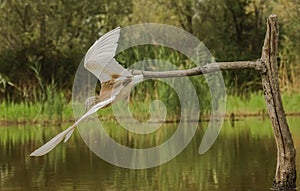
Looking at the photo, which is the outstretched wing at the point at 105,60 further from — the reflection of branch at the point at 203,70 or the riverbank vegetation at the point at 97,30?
the riverbank vegetation at the point at 97,30

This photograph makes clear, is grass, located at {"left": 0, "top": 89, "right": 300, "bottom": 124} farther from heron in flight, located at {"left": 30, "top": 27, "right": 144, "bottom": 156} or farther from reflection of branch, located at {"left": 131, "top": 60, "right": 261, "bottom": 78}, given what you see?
heron in flight, located at {"left": 30, "top": 27, "right": 144, "bottom": 156}

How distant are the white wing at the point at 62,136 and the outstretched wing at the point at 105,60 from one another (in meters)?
0.24

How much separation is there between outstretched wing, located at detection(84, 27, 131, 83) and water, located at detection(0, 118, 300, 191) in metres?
1.36

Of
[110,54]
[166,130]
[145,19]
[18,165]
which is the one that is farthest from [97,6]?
[110,54]

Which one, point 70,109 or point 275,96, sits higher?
point 70,109

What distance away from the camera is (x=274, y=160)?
917 centimetres

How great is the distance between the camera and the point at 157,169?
902 cm

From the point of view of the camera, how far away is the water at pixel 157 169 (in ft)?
24.7

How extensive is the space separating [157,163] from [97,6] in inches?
598

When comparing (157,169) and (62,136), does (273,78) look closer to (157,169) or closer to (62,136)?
(62,136)

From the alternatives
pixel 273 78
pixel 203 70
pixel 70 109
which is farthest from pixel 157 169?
pixel 70 109

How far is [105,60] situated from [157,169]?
2871mm

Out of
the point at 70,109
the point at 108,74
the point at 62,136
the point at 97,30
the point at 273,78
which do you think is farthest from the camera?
the point at 97,30

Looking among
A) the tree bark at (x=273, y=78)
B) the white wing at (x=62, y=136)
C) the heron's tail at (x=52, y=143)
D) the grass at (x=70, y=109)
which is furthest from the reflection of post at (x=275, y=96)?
the grass at (x=70, y=109)
